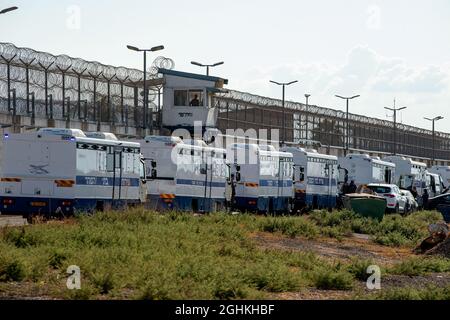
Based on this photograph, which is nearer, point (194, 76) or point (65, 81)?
point (65, 81)

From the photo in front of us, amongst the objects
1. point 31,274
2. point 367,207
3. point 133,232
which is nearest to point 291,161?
point 367,207

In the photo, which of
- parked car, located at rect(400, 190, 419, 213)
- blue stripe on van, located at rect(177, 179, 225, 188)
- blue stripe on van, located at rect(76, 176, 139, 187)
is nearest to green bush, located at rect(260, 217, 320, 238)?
blue stripe on van, located at rect(76, 176, 139, 187)

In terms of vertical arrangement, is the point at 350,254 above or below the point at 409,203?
below

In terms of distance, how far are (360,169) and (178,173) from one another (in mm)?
22428

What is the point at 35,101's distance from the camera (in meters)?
43.7

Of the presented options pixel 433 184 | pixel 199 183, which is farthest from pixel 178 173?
pixel 433 184

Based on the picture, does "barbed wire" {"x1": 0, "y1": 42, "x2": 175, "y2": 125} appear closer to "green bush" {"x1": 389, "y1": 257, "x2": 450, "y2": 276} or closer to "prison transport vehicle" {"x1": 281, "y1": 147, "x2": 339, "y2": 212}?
"prison transport vehicle" {"x1": 281, "y1": 147, "x2": 339, "y2": 212}

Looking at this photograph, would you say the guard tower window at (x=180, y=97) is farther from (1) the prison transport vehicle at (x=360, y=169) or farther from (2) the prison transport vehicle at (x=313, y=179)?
(2) the prison transport vehicle at (x=313, y=179)

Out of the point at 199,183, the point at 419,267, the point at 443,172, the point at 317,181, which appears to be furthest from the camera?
the point at 443,172

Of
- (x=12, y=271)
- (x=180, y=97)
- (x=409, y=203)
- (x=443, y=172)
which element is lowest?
(x=12, y=271)

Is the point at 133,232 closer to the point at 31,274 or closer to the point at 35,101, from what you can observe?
the point at 31,274

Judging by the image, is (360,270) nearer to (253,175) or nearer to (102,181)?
(102,181)

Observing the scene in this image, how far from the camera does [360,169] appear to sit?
188 ft

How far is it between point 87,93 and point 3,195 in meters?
19.5
